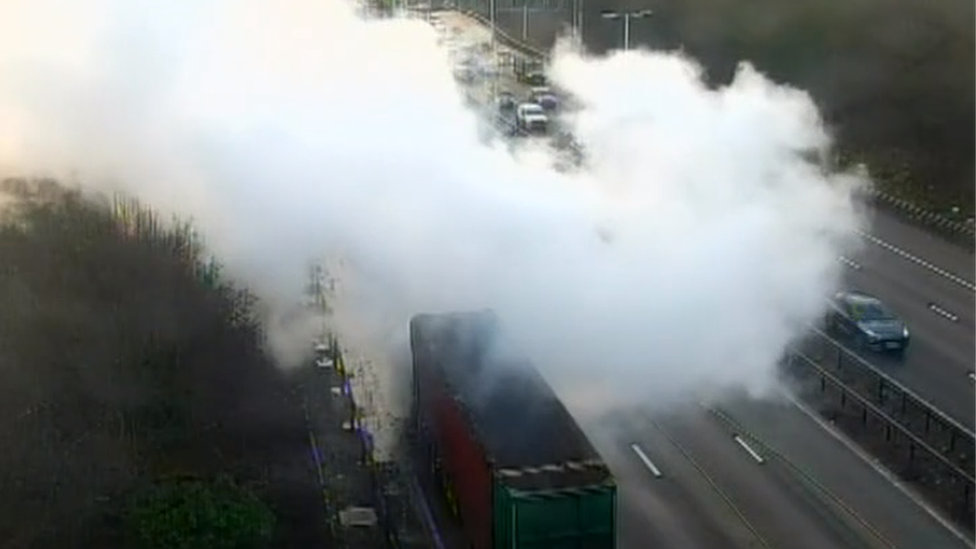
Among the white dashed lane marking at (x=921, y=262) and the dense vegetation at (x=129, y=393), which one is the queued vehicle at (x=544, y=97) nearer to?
the white dashed lane marking at (x=921, y=262)

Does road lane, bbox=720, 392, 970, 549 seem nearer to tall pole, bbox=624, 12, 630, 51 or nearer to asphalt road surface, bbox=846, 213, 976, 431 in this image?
asphalt road surface, bbox=846, 213, 976, 431

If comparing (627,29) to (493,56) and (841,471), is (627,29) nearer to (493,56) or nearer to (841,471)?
(493,56)

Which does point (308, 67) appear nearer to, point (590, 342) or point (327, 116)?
point (327, 116)

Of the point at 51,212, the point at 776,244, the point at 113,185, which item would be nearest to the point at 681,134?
the point at 776,244

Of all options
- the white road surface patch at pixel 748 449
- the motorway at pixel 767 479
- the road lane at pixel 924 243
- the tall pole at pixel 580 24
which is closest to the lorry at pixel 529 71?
the tall pole at pixel 580 24

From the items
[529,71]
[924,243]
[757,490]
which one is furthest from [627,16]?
[757,490]

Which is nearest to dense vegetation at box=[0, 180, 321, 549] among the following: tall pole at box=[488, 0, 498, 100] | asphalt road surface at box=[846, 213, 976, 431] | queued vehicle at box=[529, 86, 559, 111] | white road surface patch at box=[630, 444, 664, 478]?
white road surface patch at box=[630, 444, 664, 478]

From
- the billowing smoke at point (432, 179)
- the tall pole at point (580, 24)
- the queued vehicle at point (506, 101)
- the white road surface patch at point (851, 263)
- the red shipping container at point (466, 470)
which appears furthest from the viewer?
the tall pole at point (580, 24)
